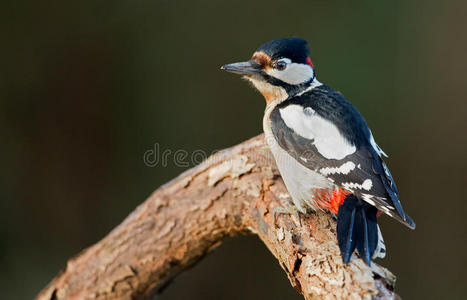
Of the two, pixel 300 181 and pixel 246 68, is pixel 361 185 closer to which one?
pixel 300 181

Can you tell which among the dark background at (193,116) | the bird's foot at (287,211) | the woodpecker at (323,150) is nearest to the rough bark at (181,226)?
the bird's foot at (287,211)

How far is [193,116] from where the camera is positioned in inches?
133

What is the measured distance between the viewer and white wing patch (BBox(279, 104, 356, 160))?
5.55 ft

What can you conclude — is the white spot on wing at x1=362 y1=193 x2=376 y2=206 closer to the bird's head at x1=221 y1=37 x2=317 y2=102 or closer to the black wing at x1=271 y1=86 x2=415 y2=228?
the black wing at x1=271 y1=86 x2=415 y2=228

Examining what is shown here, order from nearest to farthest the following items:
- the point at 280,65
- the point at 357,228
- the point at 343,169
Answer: the point at 357,228 → the point at 343,169 → the point at 280,65

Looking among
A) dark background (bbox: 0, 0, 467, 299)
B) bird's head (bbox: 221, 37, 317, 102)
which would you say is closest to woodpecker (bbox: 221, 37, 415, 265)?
bird's head (bbox: 221, 37, 317, 102)

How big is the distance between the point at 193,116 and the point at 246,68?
142 centimetres

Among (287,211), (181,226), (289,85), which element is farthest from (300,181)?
(181,226)

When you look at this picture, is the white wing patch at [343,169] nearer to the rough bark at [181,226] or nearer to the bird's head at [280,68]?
the rough bark at [181,226]

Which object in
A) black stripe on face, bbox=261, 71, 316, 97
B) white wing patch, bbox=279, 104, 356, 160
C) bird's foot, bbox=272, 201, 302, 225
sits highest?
black stripe on face, bbox=261, 71, 316, 97

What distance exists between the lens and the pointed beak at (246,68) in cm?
197

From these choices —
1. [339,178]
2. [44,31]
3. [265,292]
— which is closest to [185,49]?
[44,31]

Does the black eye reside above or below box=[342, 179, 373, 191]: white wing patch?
above

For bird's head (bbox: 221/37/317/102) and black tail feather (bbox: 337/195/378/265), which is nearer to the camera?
black tail feather (bbox: 337/195/378/265)
